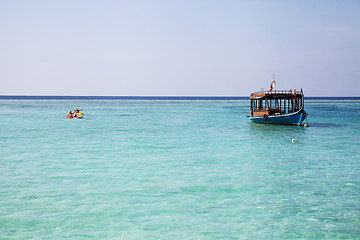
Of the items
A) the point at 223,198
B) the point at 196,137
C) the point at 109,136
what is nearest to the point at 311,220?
the point at 223,198

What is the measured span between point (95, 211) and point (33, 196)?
2.77 m

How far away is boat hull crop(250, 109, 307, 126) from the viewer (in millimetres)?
38156

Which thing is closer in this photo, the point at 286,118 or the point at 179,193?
the point at 179,193

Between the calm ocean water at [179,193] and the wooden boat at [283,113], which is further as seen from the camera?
the wooden boat at [283,113]

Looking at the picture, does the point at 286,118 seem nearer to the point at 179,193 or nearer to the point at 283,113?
the point at 283,113

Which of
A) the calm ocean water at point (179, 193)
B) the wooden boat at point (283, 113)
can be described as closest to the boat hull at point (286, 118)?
the wooden boat at point (283, 113)

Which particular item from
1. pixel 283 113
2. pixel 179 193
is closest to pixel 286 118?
pixel 283 113

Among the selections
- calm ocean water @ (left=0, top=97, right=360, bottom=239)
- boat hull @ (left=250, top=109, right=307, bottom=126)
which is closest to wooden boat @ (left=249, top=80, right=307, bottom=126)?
boat hull @ (left=250, top=109, right=307, bottom=126)

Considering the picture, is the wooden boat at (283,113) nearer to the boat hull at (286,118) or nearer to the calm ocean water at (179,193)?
the boat hull at (286,118)

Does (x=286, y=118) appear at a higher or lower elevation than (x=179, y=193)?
higher

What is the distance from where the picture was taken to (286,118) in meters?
39.1

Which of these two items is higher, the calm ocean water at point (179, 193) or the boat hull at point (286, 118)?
the boat hull at point (286, 118)

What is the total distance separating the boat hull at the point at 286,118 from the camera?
125ft

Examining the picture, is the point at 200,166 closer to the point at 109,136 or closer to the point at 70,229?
the point at 70,229
